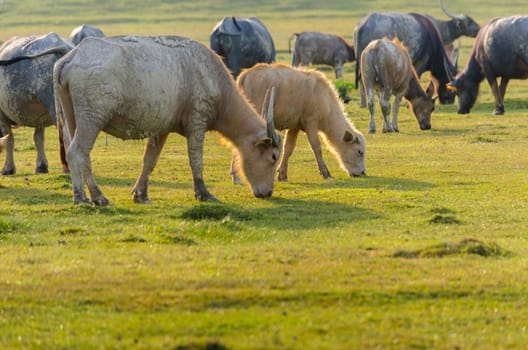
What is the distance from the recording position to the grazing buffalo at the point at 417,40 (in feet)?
99.1

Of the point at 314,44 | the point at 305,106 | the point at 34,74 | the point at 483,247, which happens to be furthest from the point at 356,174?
the point at 314,44

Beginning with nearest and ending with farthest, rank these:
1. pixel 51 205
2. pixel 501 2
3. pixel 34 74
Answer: pixel 51 205
pixel 34 74
pixel 501 2

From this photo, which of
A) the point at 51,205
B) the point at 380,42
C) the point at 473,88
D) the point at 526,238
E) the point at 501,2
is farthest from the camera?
the point at 501,2

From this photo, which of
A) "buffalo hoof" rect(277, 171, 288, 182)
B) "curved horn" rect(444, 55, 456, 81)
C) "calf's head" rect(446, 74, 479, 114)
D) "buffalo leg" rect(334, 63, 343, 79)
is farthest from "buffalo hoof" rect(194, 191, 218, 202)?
"buffalo leg" rect(334, 63, 343, 79)

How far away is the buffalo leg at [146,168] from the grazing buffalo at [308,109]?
2.16 meters

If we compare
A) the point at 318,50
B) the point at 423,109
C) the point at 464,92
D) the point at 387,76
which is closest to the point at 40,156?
the point at 387,76

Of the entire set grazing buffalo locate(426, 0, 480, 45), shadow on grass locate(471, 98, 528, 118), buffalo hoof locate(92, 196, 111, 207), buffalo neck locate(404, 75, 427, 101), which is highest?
buffalo hoof locate(92, 196, 111, 207)

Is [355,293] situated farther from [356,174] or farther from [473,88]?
[473,88]

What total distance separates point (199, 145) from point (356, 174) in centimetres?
367

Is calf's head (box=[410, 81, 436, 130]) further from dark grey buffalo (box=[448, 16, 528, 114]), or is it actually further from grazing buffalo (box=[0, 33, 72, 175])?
grazing buffalo (box=[0, 33, 72, 175])

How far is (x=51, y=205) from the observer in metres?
12.6

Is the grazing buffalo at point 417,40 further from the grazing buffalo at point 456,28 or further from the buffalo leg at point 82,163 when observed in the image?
the buffalo leg at point 82,163

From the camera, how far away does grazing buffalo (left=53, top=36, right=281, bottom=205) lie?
11789 millimetres

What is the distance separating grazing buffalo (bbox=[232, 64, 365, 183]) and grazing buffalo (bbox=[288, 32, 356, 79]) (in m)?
25.8
